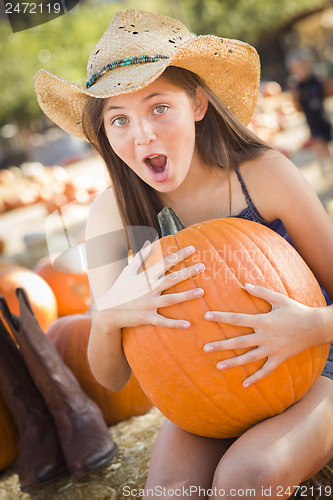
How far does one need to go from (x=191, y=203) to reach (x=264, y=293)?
0.67 m

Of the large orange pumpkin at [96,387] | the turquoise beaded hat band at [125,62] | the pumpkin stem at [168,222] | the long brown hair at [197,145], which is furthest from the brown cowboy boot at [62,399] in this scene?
the turquoise beaded hat band at [125,62]

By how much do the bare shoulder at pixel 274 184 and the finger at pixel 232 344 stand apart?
0.56 m

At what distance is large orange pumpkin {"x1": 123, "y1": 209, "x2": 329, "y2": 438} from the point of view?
5.02 ft

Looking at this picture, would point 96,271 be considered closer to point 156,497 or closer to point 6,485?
point 156,497

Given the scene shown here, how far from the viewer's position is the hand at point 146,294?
156cm

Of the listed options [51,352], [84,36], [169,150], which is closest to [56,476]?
[51,352]

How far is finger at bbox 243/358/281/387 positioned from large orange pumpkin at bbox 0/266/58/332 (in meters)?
2.34

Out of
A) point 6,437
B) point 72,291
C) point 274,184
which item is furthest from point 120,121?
point 72,291

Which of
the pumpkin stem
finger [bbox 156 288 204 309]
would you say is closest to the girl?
finger [bbox 156 288 204 309]

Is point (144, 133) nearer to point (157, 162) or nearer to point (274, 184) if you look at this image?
point (157, 162)

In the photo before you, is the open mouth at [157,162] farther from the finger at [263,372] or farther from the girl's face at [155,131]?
the finger at [263,372]

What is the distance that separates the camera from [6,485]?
2312mm

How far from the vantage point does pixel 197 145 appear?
2.10 metres

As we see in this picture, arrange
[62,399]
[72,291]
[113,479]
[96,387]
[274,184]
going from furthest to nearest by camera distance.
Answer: [72,291]
[96,387]
[62,399]
[113,479]
[274,184]
